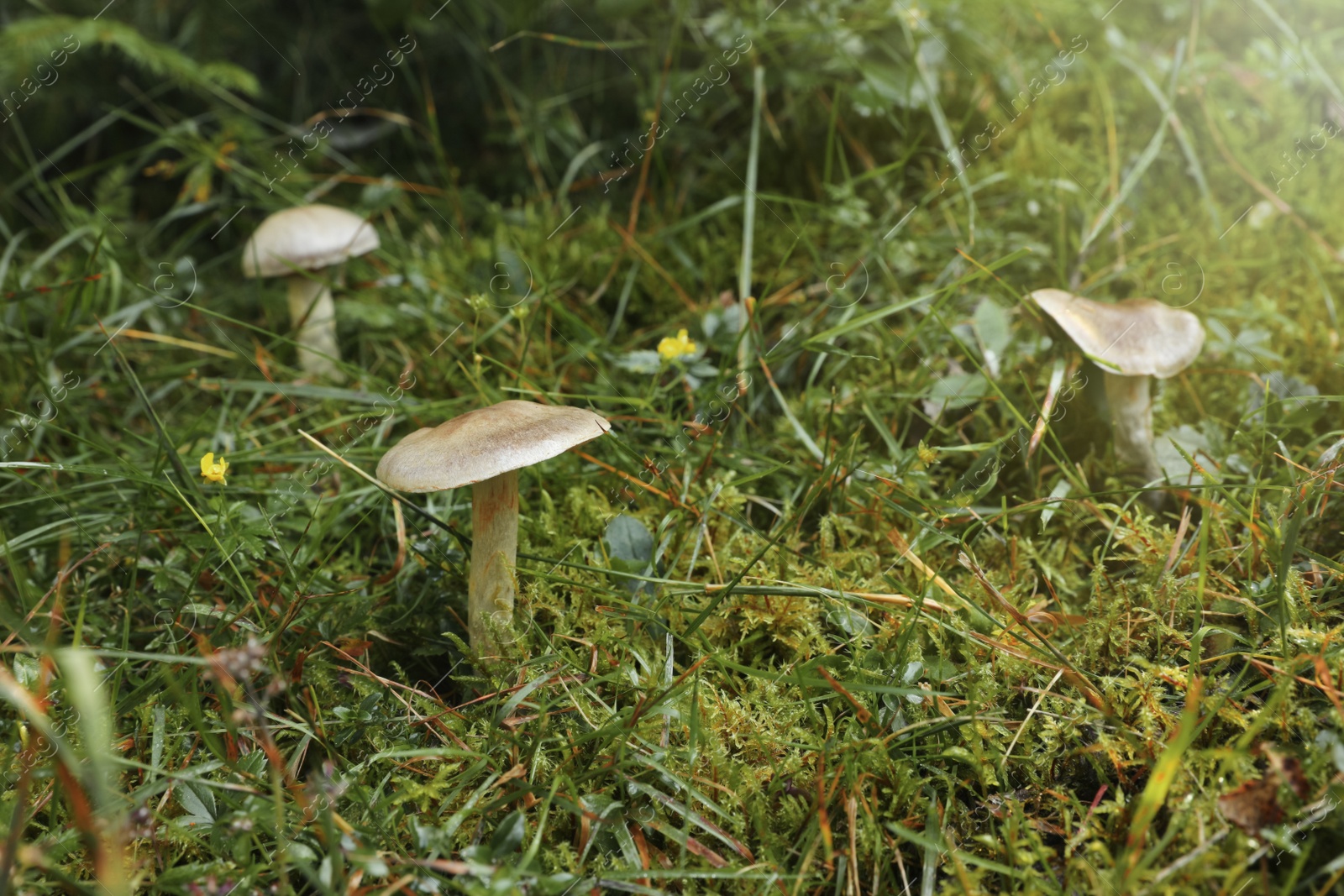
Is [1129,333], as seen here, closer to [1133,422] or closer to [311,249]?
[1133,422]

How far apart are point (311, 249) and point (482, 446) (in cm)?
183

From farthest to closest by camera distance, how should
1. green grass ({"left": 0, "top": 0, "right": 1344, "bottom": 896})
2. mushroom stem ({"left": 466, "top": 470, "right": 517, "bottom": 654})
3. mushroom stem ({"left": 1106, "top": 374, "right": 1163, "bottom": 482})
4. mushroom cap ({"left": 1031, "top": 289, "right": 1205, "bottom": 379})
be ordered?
1. mushroom stem ({"left": 1106, "top": 374, "right": 1163, "bottom": 482})
2. mushroom cap ({"left": 1031, "top": 289, "right": 1205, "bottom": 379})
3. mushroom stem ({"left": 466, "top": 470, "right": 517, "bottom": 654})
4. green grass ({"left": 0, "top": 0, "right": 1344, "bottom": 896})

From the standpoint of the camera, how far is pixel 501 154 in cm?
380

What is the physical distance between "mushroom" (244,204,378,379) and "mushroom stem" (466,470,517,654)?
1.37m

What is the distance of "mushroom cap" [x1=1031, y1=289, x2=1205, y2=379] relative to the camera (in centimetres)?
191

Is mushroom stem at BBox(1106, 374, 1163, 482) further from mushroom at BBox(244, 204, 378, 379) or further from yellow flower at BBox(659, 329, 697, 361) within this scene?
mushroom at BBox(244, 204, 378, 379)

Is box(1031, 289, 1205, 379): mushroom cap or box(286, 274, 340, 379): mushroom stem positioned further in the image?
box(286, 274, 340, 379): mushroom stem

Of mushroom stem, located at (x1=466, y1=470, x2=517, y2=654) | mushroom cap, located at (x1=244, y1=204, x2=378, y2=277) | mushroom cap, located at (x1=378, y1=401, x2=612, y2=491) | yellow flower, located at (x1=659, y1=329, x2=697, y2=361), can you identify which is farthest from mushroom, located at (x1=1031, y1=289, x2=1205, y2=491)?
→ mushroom cap, located at (x1=244, y1=204, x2=378, y2=277)

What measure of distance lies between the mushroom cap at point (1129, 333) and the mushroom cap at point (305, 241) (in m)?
2.31

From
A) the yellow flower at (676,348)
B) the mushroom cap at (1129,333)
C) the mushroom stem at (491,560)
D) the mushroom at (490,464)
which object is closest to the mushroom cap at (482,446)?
the mushroom at (490,464)

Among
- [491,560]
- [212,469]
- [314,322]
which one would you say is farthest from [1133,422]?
[314,322]

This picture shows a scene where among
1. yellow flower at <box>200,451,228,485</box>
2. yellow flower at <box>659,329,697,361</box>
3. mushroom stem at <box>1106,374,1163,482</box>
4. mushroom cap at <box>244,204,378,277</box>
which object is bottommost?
mushroom stem at <box>1106,374,1163,482</box>

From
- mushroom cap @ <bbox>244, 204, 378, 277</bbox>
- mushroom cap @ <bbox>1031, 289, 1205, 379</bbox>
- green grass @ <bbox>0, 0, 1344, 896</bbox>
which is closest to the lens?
green grass @ <bbox>0, 0, 1344, 896</bbox>

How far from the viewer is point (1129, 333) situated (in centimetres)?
195
